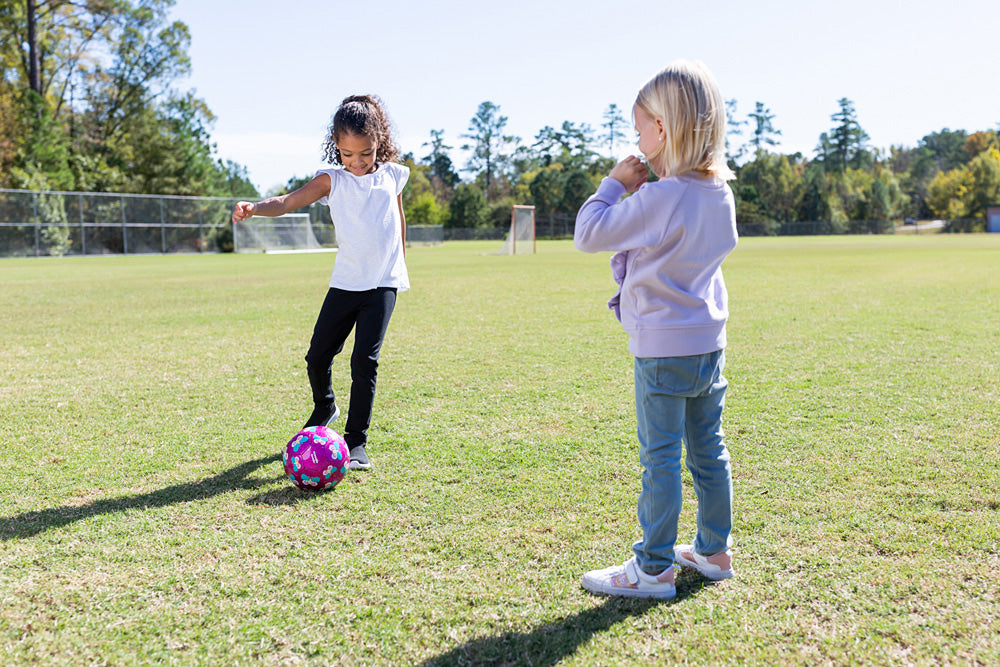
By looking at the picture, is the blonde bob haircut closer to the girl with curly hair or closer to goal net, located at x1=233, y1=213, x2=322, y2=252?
the girl with curly hair

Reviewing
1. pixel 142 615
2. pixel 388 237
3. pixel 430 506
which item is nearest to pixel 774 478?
pixel 430 506

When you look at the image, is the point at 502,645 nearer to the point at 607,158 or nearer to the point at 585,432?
the point at 585,432

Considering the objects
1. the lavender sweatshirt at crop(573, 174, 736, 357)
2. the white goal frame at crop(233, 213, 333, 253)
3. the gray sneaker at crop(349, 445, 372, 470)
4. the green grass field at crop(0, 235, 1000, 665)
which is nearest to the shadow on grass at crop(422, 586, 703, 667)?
the green grass field at crop(0, 235, 1000, 665)

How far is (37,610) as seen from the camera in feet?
8.05

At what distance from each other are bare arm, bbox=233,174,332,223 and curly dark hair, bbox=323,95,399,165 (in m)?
0.20

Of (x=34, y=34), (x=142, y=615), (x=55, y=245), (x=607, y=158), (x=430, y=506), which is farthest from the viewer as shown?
(x=607, y=158)

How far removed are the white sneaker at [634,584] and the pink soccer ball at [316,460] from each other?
151cm

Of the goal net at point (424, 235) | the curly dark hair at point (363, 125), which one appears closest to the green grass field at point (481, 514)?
the curly dark hair at point (363, 125)

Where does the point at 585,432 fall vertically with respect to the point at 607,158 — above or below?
below

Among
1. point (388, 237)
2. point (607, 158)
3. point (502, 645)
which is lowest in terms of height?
point (502, 645)

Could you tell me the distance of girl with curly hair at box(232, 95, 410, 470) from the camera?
3.93 meters

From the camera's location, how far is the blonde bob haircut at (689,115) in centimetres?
233

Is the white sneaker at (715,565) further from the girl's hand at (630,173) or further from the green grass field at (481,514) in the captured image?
the girl's hand at (630,173)

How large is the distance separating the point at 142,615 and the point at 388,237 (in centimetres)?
219
